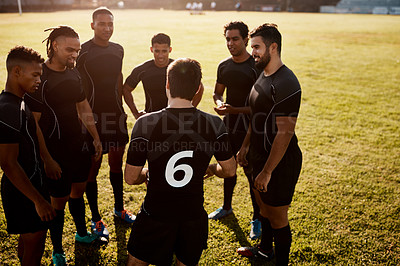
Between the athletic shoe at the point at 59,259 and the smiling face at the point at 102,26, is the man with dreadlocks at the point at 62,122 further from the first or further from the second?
the smiling face at the point at 102,26

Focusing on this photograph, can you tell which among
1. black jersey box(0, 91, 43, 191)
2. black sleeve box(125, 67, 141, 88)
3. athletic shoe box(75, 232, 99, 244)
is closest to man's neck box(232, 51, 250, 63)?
black sleeve box(125, 67, 141, 88)

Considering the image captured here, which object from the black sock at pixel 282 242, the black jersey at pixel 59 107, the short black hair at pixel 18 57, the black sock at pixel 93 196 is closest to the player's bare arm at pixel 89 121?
the black jersey at pixel 59 107

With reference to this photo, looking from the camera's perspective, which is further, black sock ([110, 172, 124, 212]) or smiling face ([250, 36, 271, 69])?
black sock ([110, 172, 124, 212])

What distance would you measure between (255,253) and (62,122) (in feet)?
10.1

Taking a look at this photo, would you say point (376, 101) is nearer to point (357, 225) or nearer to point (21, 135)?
point (357, 225)

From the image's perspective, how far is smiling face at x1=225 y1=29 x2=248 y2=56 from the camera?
14.2 feet

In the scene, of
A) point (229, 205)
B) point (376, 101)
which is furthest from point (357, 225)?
point (376, 101)

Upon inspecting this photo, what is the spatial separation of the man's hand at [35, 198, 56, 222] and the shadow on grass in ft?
4.78

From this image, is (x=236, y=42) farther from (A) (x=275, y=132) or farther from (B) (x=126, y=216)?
(B) (x=126, y=216)

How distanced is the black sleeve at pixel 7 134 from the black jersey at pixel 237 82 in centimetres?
301

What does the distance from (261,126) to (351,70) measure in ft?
50.1

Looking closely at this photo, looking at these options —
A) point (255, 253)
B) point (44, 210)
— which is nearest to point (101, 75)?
point (44, 210)

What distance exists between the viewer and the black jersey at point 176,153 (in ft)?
7.92

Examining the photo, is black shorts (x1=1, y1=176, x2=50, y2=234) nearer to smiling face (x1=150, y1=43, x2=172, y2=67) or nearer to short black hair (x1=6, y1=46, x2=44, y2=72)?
short black hair (x1=6, y1=46, x2=44, y2=72)
